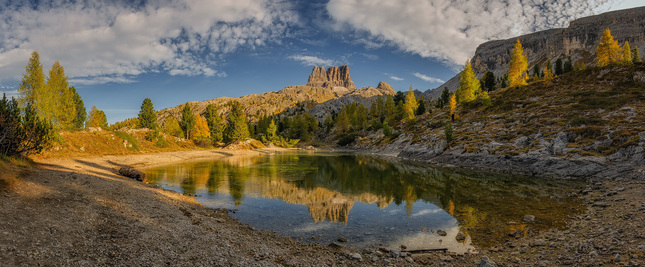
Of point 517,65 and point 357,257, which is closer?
point 357,257

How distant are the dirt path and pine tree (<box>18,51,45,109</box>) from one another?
5027 centimetres

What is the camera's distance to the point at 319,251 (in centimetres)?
1187

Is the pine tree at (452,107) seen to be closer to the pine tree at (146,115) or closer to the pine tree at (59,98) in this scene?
the pine tree at (59,98)

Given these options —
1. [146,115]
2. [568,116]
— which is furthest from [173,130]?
[568,116]

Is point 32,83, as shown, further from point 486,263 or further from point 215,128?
point 486,263

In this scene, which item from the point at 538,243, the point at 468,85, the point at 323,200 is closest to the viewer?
the point at 538,243

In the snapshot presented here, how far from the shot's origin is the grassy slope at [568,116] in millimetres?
34062

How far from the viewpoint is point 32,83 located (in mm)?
47188

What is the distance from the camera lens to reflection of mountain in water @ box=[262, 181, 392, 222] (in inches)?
736

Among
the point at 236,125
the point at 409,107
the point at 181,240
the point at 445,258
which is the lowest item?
the point at 445,258

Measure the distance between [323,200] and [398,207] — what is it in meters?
6.67

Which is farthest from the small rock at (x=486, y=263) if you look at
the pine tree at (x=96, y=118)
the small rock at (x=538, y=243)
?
the pine tree at (x=96, y=118)

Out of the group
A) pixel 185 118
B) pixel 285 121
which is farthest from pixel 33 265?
pixel 285 121

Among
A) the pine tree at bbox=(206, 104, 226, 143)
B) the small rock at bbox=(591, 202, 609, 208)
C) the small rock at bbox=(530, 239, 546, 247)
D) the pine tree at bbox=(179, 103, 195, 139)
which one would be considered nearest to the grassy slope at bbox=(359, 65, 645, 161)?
the small rock at bbox=(591, 202, 609, 208)
